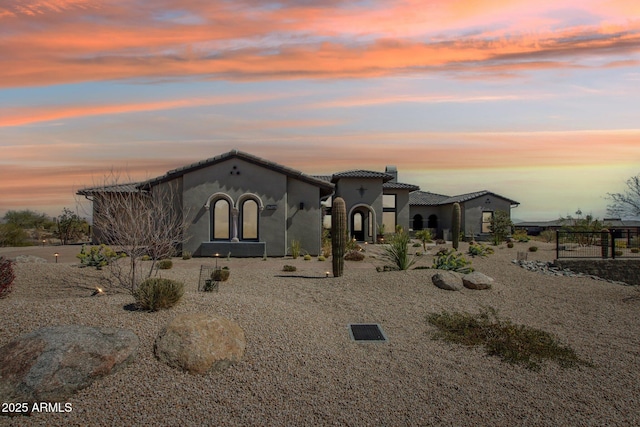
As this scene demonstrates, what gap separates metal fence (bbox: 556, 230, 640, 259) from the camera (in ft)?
74.2

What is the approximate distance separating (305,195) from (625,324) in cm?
1591

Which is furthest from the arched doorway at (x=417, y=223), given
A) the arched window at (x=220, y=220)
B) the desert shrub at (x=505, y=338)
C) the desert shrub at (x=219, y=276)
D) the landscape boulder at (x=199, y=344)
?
the landscape boulder at (x=199, y=344)

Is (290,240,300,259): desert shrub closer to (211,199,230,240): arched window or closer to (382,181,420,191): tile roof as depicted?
(211,199,230,240): arched window

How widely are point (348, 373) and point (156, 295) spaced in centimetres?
403

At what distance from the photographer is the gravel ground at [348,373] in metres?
6.32

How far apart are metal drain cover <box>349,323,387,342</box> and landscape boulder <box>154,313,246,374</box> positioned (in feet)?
8.61

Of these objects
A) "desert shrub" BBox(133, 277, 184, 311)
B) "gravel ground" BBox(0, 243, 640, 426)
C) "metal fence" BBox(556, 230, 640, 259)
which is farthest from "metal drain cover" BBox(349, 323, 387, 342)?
"metal fence" BBox(556, 230, 640, 259)

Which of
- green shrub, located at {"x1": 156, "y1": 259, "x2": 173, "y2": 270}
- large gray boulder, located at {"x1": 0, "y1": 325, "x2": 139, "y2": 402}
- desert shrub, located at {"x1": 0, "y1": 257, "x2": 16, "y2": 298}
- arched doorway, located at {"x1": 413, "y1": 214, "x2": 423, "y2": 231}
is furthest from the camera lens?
arched doorway, located at {"x1": 413, "y1": 214, "x2": 423, "y2": 231}

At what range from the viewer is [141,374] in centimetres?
704

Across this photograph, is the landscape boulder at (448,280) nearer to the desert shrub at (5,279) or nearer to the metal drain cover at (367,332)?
the metal drain cover at (367,332)

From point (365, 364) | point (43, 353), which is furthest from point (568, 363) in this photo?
point (43, 353)

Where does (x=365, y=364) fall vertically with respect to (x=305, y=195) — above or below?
below

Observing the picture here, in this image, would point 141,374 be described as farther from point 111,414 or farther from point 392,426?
point 392,426

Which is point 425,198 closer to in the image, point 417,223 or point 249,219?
point 417,223
